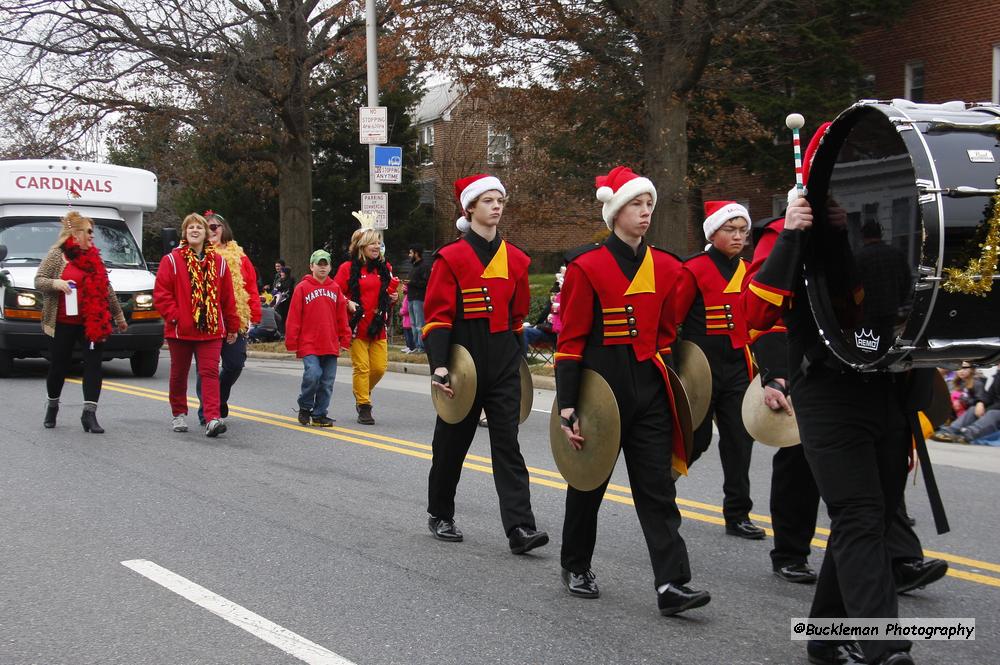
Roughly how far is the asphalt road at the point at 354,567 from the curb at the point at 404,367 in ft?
11.4

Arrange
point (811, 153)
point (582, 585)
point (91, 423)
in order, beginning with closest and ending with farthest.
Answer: point (811, 153) → point (582, 585) → point (91, 423)

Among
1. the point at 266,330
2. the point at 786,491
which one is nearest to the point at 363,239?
the point at 786,491

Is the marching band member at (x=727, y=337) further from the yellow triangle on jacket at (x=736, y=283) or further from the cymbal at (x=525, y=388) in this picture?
the cymbal at (x=525, y=388)

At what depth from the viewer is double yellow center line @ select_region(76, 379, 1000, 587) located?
6.17 meters

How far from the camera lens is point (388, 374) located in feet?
59.5

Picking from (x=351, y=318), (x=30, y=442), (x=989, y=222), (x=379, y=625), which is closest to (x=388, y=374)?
(x=351, y=318)

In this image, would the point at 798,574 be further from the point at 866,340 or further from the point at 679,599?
the point at 866,340

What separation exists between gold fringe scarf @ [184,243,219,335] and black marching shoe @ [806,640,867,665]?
7.25 meters

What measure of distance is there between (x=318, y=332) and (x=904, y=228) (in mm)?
8214

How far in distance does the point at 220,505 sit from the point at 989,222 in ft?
17.8

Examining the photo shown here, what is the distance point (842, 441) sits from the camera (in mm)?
4191

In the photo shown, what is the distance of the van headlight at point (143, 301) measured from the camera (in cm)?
1634

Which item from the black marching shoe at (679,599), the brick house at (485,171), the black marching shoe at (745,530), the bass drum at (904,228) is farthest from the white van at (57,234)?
the bass drum at (904,228)

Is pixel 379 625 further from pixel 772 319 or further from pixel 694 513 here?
pixel 694 513
